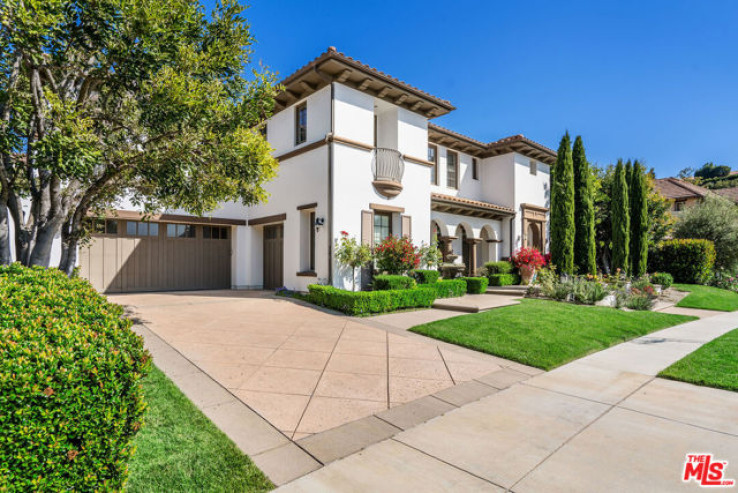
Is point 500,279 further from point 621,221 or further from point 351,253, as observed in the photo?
point 351,253

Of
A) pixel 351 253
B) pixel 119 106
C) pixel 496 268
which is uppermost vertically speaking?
pixel 119 106

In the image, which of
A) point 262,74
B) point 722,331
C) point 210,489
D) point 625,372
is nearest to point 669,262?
point 722,331

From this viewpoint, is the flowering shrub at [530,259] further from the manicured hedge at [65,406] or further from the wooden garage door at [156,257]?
the manicured hedge at [65,406]

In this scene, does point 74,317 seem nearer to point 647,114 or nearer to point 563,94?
point 563,94

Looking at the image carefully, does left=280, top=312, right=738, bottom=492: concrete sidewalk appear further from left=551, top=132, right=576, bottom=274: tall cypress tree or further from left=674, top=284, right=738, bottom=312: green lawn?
left=551, top=132, right=576, bottom=274: tall cypress tree

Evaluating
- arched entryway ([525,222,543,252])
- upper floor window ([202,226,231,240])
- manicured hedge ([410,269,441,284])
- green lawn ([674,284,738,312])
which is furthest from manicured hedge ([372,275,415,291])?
arched entryway ([525,222,543,252])

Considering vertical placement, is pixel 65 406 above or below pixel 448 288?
above

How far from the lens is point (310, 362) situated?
5.45 meters

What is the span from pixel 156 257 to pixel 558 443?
13.9 m

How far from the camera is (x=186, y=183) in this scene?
6.88m

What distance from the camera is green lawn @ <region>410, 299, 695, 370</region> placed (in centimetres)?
616

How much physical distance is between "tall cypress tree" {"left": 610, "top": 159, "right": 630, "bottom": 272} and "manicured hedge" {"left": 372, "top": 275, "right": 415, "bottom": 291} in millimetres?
11316

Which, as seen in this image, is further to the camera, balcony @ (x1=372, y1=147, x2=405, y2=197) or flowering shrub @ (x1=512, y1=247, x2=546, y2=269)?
flowering shrub @ (x1=512, y1=247, x2=546, y2=269)

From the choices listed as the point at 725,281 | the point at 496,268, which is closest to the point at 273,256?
the point at 496,268
